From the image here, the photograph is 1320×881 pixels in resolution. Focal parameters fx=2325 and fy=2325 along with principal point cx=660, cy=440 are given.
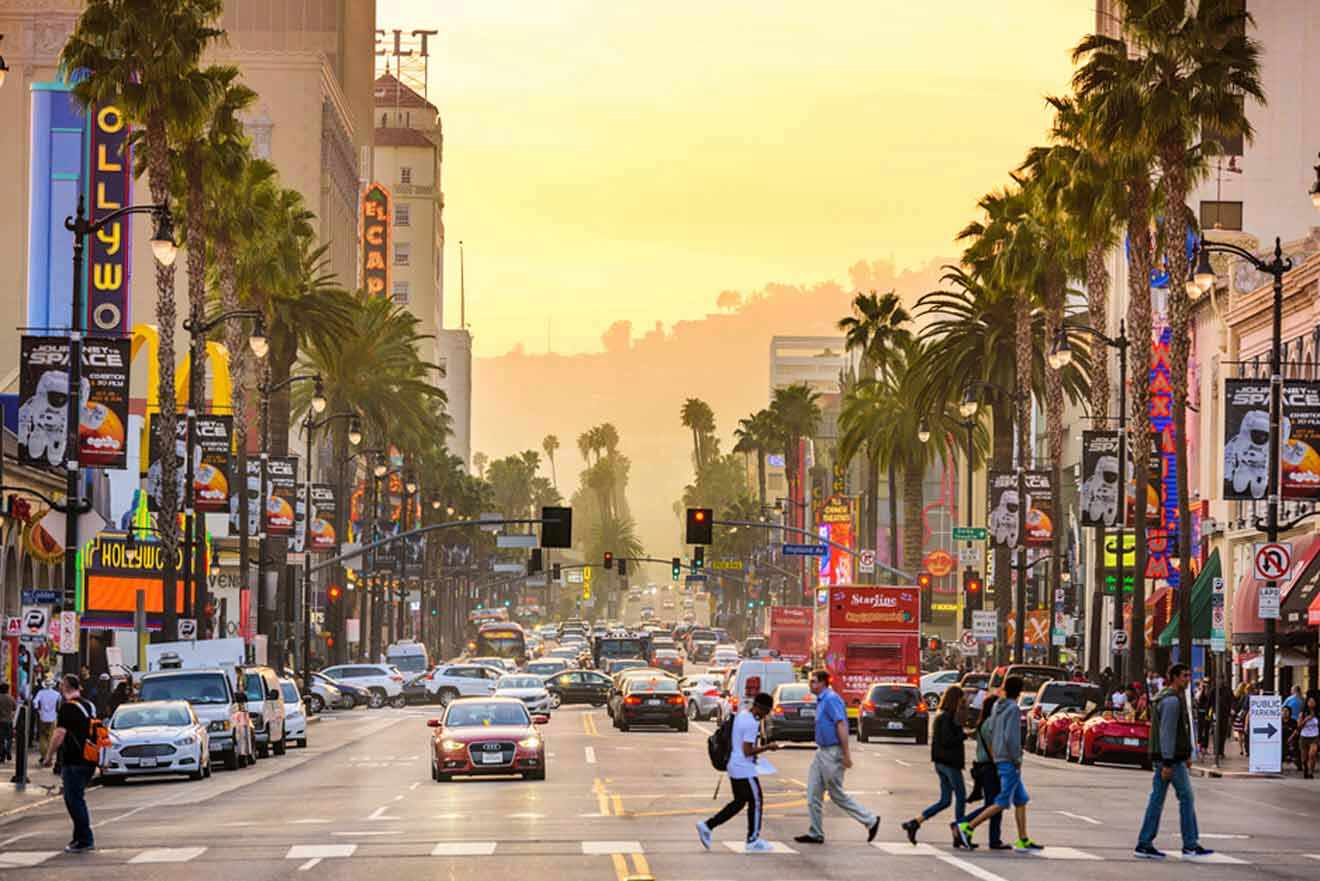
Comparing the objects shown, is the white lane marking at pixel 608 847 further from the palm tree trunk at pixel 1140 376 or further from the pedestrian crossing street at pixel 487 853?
the palm tree trunk at pixel 1140 376

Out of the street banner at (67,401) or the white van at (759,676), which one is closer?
the street banner at (67,401)

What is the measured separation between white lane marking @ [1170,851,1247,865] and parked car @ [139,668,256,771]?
24.6 m

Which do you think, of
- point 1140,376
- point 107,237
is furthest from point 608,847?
point 107,237

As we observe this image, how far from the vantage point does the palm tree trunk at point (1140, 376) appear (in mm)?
54125

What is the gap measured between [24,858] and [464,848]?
4864 millimetres

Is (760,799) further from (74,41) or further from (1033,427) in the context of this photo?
(1033,427)

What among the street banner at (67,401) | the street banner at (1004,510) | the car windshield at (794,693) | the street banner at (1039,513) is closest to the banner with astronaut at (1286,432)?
the car windshield at (794,693)

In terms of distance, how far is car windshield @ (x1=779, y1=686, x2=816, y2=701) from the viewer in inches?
2125

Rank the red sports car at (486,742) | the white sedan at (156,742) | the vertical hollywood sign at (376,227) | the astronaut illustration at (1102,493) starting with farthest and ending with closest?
the vertical hollywood sign at (376,227) → the astronaut illustration at (1102,493) → the white sedan at (156,742) → the red sports car at (486,742)

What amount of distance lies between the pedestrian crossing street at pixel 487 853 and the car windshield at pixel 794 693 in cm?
2757

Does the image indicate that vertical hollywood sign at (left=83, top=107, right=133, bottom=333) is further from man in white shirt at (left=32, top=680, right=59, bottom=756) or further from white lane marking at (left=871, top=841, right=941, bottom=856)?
white lane marking at (left=871, top=841, right=941, bottom=856)

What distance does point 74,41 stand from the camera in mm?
56312

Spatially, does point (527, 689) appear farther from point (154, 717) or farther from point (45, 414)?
point (45, 414)

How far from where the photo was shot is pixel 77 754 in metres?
27.0
